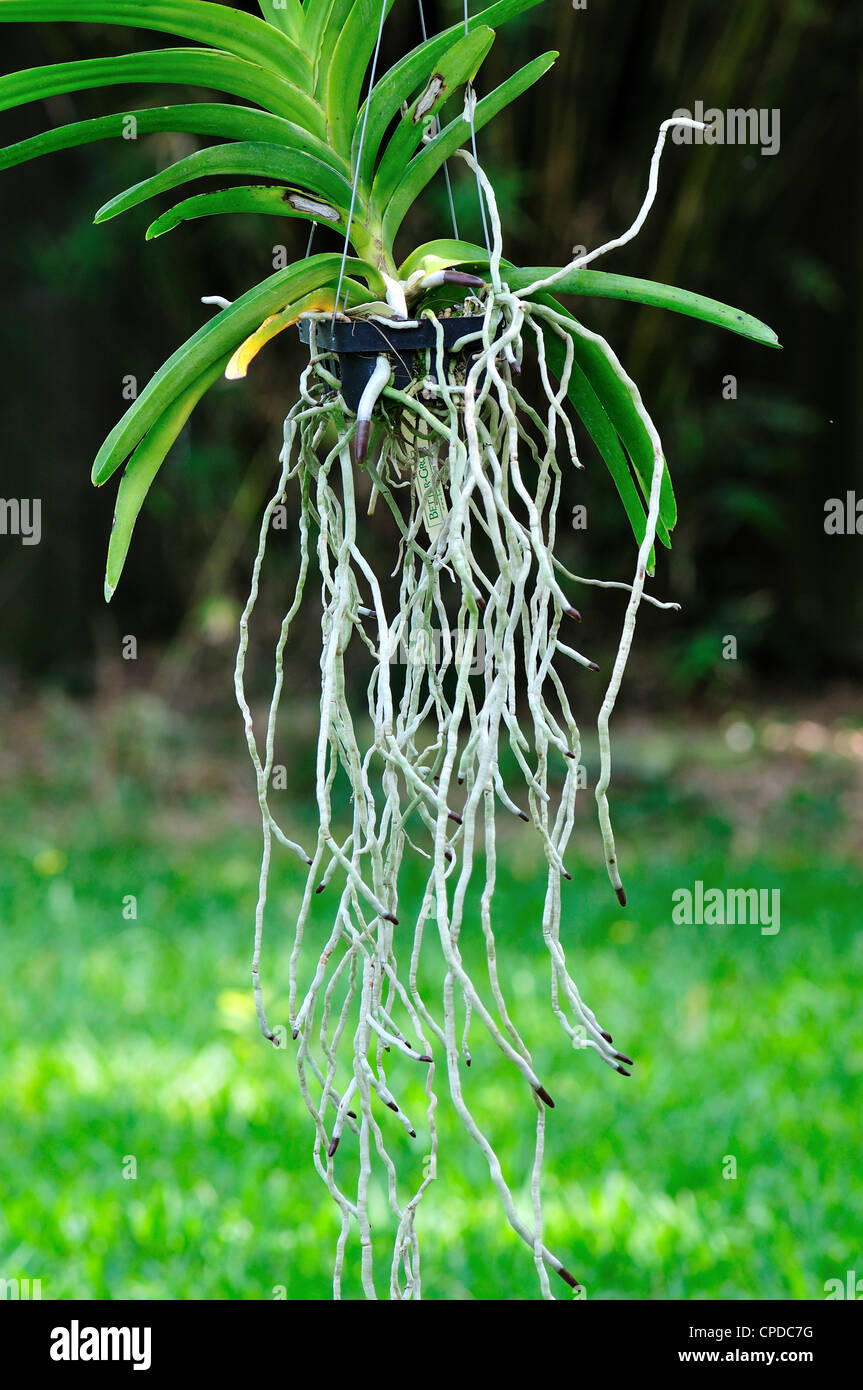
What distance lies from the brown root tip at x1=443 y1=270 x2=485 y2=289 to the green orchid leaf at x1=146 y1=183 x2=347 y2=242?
0.31ft

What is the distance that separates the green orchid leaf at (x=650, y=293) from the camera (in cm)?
77

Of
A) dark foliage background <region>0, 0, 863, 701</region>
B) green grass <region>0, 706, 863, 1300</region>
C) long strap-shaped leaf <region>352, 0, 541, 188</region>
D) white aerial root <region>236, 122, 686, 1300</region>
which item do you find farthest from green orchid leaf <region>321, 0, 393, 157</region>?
dark foliage background <region>0, 0, 863, 701</region>

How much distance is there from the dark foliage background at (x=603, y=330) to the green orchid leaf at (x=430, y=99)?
7.84 ft

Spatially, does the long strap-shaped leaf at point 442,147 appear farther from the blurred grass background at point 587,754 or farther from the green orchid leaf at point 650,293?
the blurred grass background at point 587,754

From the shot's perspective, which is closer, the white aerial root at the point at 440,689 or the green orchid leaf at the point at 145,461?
the white aerial root at the point at 440,689

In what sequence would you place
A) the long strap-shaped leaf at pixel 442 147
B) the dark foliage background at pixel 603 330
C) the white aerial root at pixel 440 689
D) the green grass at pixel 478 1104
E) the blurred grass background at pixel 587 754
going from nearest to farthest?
the white aerial root at pixel 440 689
the long strap-shaped leaf at pixel 442 147
the green grass at pixel 478 1104
the blurred grass background at pixel 587 754
the dark foliage background at pixel 603 330

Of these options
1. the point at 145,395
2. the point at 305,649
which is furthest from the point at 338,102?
the point at 305,649

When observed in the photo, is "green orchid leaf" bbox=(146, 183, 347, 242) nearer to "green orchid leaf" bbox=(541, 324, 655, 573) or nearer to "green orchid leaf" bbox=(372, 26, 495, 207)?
"green orchid leaf" bbox=(372, 26, 495, 207)

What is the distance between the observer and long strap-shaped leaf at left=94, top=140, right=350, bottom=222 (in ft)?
2.51

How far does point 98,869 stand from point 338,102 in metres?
2.62

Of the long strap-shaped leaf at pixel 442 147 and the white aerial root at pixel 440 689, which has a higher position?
the long strap-shaped leaf at pixel 442 147

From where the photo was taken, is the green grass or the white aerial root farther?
the green grass

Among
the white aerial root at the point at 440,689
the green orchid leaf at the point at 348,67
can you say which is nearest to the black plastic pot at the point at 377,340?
the white aerial root at the point at 440,689

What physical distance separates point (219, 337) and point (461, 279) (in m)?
0.15
